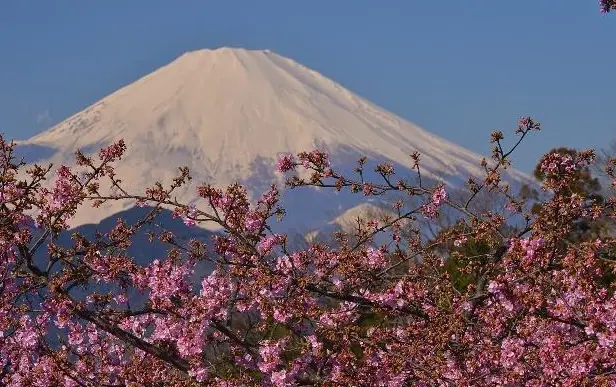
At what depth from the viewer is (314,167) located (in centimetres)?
707

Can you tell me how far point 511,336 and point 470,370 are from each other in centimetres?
29

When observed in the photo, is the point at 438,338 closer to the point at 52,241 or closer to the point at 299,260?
the point at 299,260

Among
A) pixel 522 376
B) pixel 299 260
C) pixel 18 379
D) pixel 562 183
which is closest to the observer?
pixel 522 376

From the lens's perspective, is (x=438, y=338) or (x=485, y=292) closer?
(x=438, y=338)

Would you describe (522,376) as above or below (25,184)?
below

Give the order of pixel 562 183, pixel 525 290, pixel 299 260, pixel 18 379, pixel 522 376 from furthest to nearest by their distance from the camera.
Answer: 1. pixel 299 260
2. pixel 18 379
3. pixel 562 183
4. pixel 522 376
5. pixel 525 290

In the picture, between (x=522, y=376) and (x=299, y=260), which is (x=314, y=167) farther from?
(x=522, y=376)

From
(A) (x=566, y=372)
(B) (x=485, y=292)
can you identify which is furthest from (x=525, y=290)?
(B) (x=485, y=292)

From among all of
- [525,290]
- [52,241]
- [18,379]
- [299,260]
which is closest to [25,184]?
[52,241]

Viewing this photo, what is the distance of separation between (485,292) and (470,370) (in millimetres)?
779

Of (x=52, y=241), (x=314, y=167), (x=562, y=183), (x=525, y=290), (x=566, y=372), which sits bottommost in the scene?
(x=566, y=372)

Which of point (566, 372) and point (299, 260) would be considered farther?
point (299, 260)

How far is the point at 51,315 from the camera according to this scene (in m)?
6.58

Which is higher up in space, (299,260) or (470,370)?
(299,260)
